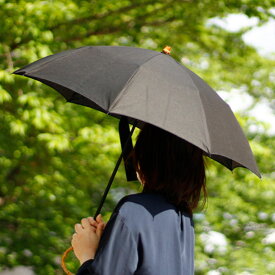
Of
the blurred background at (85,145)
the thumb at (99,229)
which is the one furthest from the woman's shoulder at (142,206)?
the blurred background at (85,145)

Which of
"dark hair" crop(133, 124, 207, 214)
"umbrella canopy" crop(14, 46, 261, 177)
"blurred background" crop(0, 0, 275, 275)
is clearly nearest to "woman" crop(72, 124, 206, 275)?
"dark hair" crop(133, 124, 207, 214)

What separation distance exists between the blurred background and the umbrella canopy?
2.02 m

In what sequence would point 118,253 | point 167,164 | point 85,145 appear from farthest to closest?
point 85,145 < point 167,164 < point 118,253

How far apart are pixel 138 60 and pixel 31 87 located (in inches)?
106

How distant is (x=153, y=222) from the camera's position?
1.70 meters

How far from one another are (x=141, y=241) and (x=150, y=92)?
19.9 inches

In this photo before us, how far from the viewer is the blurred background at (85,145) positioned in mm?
4262

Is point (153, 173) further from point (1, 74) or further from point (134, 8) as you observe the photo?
point (134, 8)

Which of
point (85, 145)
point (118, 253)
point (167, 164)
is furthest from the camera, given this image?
point (85, 145)

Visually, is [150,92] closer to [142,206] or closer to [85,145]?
[142,206]

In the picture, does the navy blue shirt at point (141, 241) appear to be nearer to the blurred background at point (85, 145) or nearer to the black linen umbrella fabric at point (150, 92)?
the black linen umbrella fabric at point (150, 92)

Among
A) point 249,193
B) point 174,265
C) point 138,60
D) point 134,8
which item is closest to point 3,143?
point 134,8

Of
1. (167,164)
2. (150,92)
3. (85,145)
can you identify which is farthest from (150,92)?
(85,145)

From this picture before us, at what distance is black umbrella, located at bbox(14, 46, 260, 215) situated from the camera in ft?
5.67
